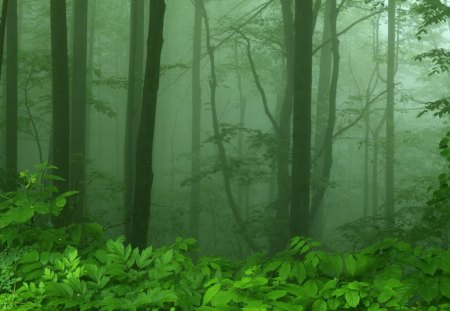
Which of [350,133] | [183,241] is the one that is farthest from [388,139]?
[350,133]

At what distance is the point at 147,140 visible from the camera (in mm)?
6793

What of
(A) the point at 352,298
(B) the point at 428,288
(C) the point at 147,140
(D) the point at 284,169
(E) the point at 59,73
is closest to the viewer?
(A) the point at 352,298

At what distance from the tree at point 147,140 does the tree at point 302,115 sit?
2.91 m

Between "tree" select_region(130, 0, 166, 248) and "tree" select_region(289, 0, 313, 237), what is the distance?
291cm

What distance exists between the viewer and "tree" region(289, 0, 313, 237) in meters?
8.77

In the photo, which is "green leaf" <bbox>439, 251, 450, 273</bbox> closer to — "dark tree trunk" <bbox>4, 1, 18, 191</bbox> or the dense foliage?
the dense foliage

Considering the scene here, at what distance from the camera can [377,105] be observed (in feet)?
→ 127

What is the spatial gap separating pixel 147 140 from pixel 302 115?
321cm

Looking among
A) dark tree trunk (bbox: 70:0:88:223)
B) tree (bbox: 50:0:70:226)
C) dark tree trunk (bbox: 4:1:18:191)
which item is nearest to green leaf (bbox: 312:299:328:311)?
tree (bbox: 50:0:70:226)

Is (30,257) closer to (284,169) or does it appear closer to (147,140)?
(147,140)

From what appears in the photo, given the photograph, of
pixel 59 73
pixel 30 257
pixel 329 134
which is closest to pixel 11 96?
pixel 59 73

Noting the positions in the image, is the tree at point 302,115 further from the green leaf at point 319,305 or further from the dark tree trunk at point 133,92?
the green leaf at point 319,305

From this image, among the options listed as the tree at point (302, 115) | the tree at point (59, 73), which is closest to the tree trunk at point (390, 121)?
the tree at point (302, 115)

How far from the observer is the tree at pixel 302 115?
8766mm
